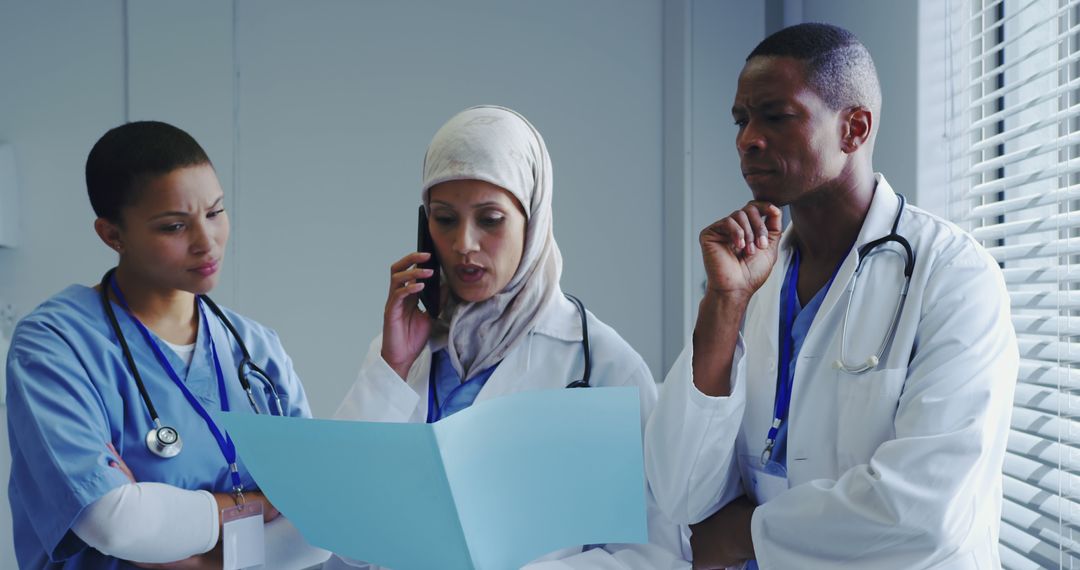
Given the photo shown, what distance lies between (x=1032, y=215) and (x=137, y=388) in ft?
5.86

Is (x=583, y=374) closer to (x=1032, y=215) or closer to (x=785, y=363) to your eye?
(x=785, y=363)

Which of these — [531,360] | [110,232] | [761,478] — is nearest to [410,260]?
[531,360]

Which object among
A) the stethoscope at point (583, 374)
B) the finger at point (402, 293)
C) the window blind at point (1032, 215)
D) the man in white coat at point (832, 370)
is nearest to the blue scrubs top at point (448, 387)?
the stethoscope at point (583, 374)

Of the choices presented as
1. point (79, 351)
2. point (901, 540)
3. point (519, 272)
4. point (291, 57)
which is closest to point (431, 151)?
point (519, 272)

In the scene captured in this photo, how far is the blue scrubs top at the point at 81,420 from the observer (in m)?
1.32

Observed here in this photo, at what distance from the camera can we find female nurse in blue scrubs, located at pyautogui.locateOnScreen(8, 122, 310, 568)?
1.32 meters

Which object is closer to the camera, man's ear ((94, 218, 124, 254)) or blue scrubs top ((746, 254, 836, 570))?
blue scrubs top ((746, 254, 836, 570))

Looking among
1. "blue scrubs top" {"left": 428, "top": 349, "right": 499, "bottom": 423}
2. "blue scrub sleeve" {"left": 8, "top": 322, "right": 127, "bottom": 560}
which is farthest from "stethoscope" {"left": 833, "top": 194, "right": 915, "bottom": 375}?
"blue scrub sleeve" {"left": 8, "top": 322, "right": 127, "bottom": 560}

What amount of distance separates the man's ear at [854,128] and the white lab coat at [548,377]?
1.57 ft

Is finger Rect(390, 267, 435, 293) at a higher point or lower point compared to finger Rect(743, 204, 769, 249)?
lower

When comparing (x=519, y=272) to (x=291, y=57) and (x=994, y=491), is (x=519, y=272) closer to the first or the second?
(x=994, y=491)

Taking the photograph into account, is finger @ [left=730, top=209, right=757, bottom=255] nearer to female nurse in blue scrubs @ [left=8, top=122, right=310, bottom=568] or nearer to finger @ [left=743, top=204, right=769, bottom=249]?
finger @ [left=743, top=204, right=769, bottom=249]

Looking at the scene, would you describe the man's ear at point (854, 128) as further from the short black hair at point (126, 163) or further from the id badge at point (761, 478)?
the short black hair at point (126, 163)

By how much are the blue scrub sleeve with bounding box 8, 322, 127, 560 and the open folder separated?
416 millimetres
